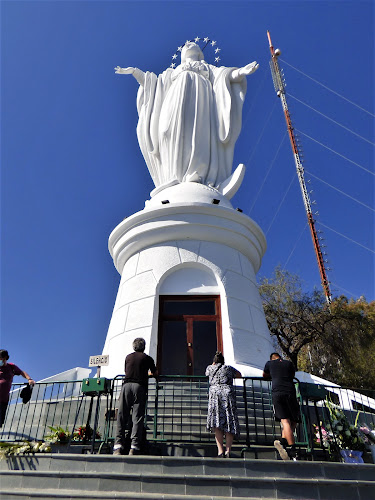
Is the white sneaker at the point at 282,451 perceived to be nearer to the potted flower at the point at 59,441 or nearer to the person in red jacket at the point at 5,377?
the potted flower at the point at 59,441

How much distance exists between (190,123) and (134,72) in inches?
152

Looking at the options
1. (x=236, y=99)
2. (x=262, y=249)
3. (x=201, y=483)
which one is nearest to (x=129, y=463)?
(x=201, y=483)

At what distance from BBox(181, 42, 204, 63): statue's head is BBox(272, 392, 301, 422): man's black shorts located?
15.8m

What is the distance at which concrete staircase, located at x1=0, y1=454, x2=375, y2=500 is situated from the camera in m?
5.06

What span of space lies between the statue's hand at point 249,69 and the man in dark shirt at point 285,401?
41.9 ft

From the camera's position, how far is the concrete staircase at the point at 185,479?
5.06 m

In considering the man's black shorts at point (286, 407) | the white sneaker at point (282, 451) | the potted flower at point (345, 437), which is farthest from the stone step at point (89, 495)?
the potted flower at point (345, 437)

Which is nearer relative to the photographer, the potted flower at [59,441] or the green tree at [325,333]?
the potted flower at [59,441]

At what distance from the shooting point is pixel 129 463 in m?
5.36

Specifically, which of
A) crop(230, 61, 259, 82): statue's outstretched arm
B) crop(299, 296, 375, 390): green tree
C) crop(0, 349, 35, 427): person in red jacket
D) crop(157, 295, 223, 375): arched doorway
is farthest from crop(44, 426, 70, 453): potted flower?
crop(299, 296, 375, 390): green tree

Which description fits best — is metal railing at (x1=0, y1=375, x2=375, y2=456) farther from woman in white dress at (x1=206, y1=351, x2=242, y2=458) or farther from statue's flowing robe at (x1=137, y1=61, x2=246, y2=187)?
statue's flowing robe at (x1=137, y1=61, x2=246, y2=187)

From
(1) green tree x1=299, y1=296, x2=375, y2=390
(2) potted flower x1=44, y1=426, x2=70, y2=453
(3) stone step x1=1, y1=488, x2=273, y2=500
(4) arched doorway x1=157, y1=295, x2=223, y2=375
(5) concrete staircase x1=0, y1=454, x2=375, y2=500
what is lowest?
(3) stone step x1=1, y1=488, x2=273, y2=500

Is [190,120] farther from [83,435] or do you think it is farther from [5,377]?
[83,435]

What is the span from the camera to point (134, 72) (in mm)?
16875
